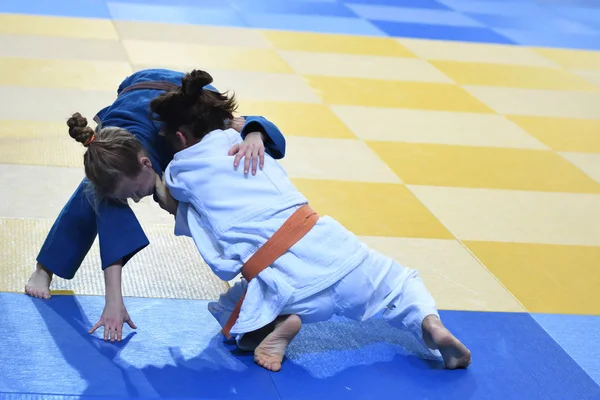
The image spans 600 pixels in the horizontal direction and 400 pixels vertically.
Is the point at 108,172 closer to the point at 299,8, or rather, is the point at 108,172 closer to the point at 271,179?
the point at 271,179

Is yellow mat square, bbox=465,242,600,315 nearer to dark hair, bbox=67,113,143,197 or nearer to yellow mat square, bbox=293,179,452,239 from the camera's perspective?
yellow mat square, bbox=293,179,452,239

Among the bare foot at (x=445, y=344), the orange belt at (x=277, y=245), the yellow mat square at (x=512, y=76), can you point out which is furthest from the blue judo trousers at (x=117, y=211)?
the yellow mat square at (x=512, y=76)

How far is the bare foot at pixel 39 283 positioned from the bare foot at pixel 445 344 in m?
Answer: 1.62

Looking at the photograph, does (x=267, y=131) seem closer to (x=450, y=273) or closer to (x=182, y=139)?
(x=182, y=139)

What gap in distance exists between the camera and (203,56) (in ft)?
27.4

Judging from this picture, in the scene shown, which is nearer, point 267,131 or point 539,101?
point 267,131

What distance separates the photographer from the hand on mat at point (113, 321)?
3560mm

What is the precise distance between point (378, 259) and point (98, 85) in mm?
4056

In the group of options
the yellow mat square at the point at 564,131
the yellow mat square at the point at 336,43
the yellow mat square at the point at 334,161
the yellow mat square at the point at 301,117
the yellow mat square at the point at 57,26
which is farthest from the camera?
the yellow mat square at the point at 336,43

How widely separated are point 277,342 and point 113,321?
666mm

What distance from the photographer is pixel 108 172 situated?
3443 mm

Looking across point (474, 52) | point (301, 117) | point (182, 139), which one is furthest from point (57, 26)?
point (182, 139)

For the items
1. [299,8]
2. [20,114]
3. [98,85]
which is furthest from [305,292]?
[299,8]

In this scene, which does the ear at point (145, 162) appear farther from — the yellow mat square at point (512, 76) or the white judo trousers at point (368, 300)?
the yellow mat square at point (512, 76)
